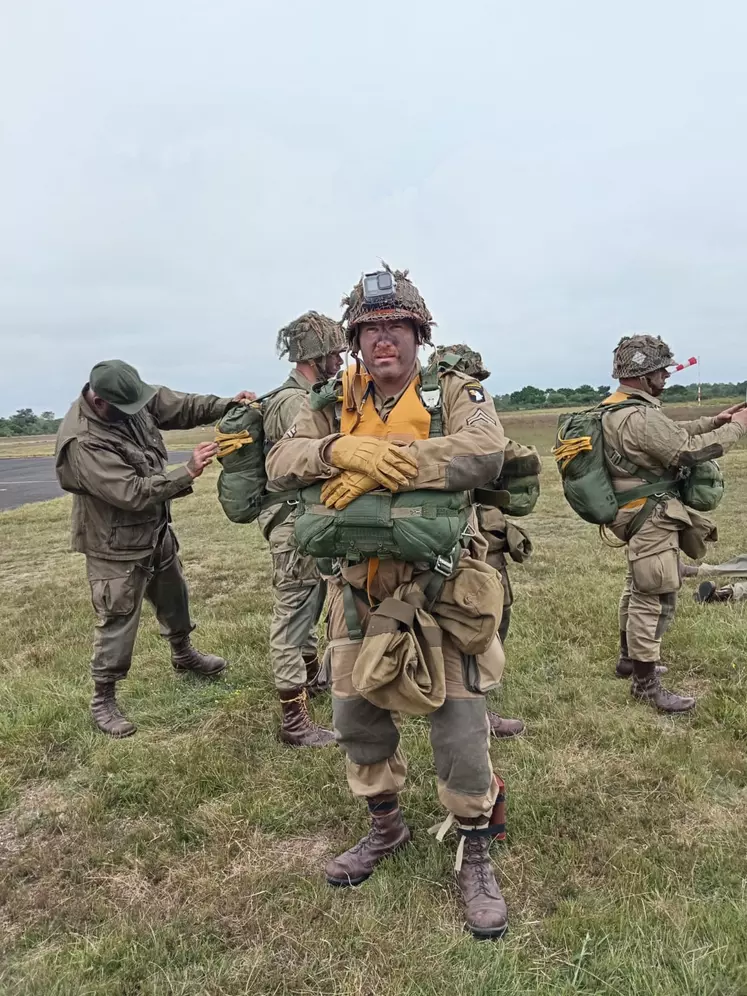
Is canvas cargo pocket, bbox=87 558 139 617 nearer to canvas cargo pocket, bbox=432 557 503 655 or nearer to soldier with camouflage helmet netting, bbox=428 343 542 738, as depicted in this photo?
soldier with camouflage helmet netting, bbox=428 343 542 738

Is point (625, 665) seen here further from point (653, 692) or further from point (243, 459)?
point (243, 459)

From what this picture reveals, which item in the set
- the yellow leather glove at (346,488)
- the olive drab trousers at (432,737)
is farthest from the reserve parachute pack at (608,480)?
the yellow leather glove at (346,488)

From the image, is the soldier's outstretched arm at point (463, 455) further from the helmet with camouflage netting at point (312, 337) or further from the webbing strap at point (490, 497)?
the helmet with camouflage netting at point (312, 337)

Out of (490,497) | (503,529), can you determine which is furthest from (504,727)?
(490,497)

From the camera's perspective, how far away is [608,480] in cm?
510

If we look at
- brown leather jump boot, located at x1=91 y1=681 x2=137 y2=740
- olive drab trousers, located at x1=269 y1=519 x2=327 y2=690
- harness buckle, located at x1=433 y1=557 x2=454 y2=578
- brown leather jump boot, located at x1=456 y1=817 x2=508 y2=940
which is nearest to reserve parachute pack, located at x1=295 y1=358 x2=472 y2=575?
harness buckle, located at x1=433 y1=557 x2=454 y2=578

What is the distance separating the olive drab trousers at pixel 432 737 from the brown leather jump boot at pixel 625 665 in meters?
2.54

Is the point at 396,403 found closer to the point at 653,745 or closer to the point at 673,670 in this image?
the point at 653,745

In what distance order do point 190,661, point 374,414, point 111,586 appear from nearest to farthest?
point 374,414, point 111,586, point 190,661

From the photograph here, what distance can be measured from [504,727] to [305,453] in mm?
2634

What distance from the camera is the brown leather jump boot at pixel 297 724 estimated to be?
4.56m

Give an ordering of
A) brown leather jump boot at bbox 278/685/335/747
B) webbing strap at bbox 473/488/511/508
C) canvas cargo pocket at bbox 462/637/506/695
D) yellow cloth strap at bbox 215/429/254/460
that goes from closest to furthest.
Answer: canvas cargo pocket at bbox 462/637/506/695 < webbing strap at bbox 473/488/511/508 < yellow cloth strap at bbox 215/429/254/460 < brown leather jump boot at bbox 278/685/335/747

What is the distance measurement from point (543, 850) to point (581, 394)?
5871 centimetres

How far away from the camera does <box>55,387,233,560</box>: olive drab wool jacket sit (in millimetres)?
4574
